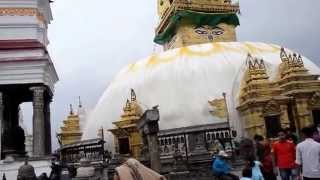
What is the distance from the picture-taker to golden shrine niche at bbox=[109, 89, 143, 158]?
81.9 feet

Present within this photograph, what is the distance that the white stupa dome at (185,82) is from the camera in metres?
25.3

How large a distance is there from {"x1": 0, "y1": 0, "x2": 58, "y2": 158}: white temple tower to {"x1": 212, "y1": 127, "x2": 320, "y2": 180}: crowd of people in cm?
909

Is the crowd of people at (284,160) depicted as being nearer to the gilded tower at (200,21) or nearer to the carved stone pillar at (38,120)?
the carved stone pillar at (38,120)

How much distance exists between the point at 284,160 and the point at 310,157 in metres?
2.94

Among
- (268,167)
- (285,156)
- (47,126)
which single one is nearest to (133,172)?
(268,167)

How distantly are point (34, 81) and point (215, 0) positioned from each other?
Answer: 21.1 metres

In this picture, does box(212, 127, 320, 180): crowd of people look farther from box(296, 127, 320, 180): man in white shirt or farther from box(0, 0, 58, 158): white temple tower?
box(0, 0, 58, 158): white temple tower

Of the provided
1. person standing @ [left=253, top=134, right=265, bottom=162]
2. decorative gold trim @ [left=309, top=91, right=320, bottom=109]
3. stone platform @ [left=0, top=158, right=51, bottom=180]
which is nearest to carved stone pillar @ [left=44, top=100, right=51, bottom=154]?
stone platform @ [left=0, top=158, right=51, bottom=180]

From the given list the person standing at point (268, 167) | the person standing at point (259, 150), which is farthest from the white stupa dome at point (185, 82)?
the person standing at point (268, 167)

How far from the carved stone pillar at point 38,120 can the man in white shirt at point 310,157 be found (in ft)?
38.8

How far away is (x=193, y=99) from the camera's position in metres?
25.6

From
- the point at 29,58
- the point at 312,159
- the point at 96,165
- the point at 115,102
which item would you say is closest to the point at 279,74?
the point at 115,102

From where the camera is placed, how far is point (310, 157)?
27.5 feet

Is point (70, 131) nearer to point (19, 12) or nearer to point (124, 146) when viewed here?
point (124, 146)
